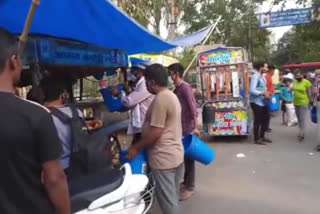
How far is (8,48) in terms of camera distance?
1946 mm

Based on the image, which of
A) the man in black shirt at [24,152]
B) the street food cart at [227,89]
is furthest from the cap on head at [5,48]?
the street food cart at [227,89]

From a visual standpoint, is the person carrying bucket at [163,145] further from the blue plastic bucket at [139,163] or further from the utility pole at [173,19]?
the utility pole at [173,19]

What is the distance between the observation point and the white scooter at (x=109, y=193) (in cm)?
268

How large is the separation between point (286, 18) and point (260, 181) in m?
16.2

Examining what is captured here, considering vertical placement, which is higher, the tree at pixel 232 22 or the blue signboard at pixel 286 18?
the tree at pixel 232 22

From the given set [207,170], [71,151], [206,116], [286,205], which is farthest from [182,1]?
[71,151]

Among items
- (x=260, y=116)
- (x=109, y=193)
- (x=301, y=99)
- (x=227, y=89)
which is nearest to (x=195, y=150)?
(x=109, y=193)

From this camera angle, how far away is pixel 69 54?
4.56m

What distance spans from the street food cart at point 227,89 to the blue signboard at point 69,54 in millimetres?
3888

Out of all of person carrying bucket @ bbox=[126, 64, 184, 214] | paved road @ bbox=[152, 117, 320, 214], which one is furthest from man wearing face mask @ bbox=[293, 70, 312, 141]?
person carrying bucket @ bbox=[126, 64, 184, 214]

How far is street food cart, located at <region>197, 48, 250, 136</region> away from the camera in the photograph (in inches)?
372

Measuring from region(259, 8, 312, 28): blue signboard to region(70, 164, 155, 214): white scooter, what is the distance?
17235 millimetres

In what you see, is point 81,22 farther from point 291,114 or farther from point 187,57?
point 187,57

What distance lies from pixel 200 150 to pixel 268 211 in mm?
1096
